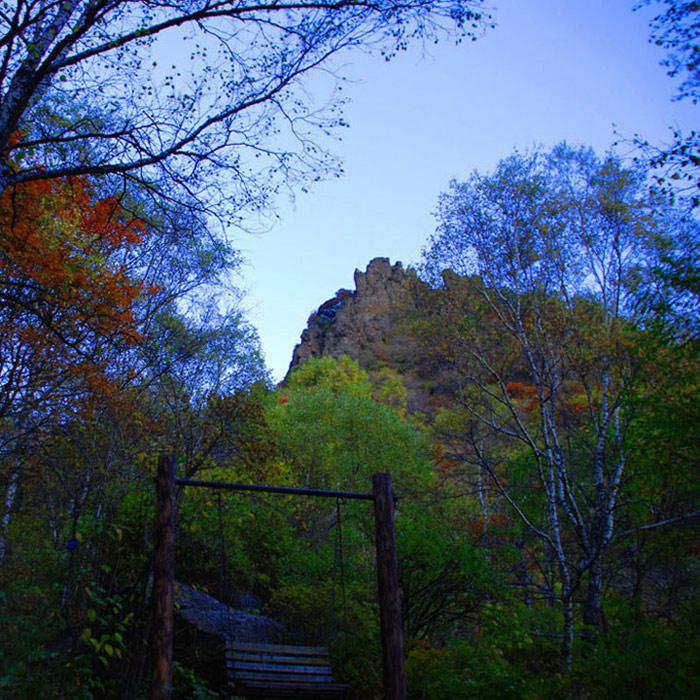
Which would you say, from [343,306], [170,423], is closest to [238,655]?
[170,423]

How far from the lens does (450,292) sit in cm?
A: 1102

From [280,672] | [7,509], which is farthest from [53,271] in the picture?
[280,672]

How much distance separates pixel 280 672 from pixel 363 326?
49.4 metres

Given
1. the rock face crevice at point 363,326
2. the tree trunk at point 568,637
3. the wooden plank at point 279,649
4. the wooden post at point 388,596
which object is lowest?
the tree trunk at point 568,637

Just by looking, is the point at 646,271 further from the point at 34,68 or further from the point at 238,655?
the point at 34,68

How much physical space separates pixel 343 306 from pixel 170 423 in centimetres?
4746

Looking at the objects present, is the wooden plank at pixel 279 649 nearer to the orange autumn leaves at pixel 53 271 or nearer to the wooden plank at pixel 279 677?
the wooden plank at pixel 279 677

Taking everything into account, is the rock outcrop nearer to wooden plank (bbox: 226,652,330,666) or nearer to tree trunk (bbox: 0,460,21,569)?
wooden plank (bbox: 226,652,330,666)

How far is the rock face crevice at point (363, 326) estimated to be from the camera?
2028 inches

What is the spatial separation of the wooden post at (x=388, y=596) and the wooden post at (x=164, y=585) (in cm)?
163

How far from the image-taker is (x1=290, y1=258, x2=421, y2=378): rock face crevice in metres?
51.5

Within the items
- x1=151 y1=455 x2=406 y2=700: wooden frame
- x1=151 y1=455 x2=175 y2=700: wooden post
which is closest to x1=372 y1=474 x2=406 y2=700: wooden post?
x1=151 y1=455 x2=406 y2=700: wooden frame

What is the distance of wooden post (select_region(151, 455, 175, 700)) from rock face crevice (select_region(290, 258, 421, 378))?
4313 cm

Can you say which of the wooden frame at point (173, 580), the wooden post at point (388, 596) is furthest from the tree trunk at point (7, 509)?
the wooden post at point (388, 596)
